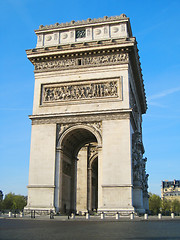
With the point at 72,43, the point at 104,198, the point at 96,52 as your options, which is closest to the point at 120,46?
the point at 96,52

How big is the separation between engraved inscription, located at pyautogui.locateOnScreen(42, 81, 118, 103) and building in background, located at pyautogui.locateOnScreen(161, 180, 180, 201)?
88238mm

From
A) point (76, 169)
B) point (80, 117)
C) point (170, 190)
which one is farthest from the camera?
point (170, 190)

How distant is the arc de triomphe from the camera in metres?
23.6

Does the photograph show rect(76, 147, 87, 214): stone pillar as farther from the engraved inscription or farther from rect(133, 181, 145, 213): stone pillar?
the engraved inscription

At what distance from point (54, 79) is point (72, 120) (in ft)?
14.0

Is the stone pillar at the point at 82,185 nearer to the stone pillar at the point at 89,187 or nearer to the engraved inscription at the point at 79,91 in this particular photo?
the stone pillar at the point at 89,187

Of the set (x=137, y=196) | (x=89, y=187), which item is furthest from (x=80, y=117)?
(x=89, y=187)

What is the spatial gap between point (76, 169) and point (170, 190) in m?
87.4

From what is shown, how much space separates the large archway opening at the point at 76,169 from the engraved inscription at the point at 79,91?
2.87m

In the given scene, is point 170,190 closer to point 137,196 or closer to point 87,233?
point 137,196

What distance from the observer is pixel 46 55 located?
88.9 feet

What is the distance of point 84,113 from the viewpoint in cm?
2484

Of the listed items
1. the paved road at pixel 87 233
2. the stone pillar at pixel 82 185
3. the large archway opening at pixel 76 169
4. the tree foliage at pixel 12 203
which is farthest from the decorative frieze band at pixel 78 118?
the tree foliage at pixel 12 203

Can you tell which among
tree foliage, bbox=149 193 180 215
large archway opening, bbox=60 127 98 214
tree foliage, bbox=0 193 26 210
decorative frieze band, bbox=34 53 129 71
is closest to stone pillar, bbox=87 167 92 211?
large archway opening, bbox=60 127 98 214
